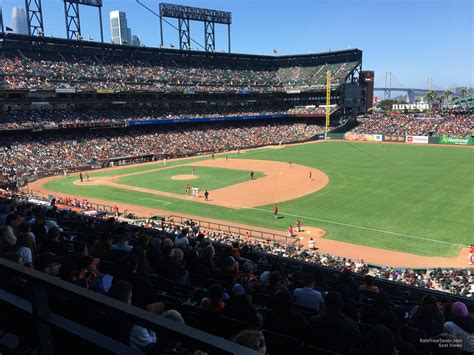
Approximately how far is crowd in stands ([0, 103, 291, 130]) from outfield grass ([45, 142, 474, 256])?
15.5m

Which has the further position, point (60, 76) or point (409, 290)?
point (60, 76)

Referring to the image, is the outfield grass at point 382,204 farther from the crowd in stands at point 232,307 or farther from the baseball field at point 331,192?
the crowd in stands at point 232,307

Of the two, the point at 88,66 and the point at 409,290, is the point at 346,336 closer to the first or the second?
the point at 409,290

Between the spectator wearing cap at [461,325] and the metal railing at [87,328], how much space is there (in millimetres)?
4632

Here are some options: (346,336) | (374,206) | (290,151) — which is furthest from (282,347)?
(290,151)

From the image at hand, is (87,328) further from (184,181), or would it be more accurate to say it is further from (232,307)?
(184,181)

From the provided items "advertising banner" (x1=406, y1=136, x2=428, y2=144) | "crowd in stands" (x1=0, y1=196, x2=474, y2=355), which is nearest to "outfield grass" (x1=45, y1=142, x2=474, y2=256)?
"crowd in stands" (x1=0, y1=196, x2=474, y2=355)

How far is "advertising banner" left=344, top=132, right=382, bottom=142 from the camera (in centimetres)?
7981

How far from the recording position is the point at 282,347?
4.14 meters

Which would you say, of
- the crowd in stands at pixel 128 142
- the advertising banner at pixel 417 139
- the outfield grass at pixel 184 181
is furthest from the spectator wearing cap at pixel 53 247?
the advertising banner at pixel 417 139

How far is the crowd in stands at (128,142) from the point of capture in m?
52.6

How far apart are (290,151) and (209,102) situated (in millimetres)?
26323

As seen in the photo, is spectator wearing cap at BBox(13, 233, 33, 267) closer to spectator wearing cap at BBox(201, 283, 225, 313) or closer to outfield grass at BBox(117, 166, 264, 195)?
spectator wearing cap at BBox(201, 283, 225, 313)

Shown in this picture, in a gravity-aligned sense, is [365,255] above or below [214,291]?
below
